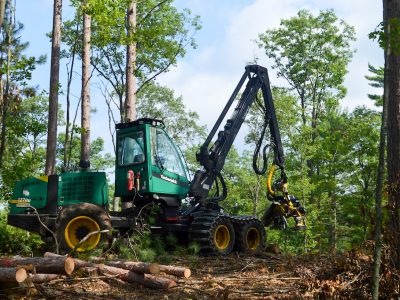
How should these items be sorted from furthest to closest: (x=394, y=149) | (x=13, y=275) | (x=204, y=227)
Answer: (x=204, y=227), (x=394, y=149), (x=13, y=275)

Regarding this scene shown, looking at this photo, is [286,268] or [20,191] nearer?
[286,268]

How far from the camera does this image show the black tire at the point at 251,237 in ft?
38.4

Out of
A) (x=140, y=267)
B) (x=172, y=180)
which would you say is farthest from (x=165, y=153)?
(x=140, y=267)

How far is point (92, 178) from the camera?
1114cm

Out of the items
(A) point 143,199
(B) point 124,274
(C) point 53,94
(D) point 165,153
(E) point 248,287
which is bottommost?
(E) point 248,287

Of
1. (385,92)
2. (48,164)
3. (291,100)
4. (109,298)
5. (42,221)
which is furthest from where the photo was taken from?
(291,100)

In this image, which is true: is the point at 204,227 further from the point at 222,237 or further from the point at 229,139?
the point at 229,139

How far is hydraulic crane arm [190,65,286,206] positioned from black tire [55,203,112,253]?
2579 mm

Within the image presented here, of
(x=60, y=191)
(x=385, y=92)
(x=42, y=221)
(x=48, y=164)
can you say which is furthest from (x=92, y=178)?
(x=385, y=92)

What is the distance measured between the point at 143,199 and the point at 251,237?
287cm

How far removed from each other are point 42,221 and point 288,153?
2085 cm

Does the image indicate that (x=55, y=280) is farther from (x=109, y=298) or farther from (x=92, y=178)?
(x=92, y=178)

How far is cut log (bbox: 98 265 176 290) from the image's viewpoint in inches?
278

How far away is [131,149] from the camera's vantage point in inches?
460
